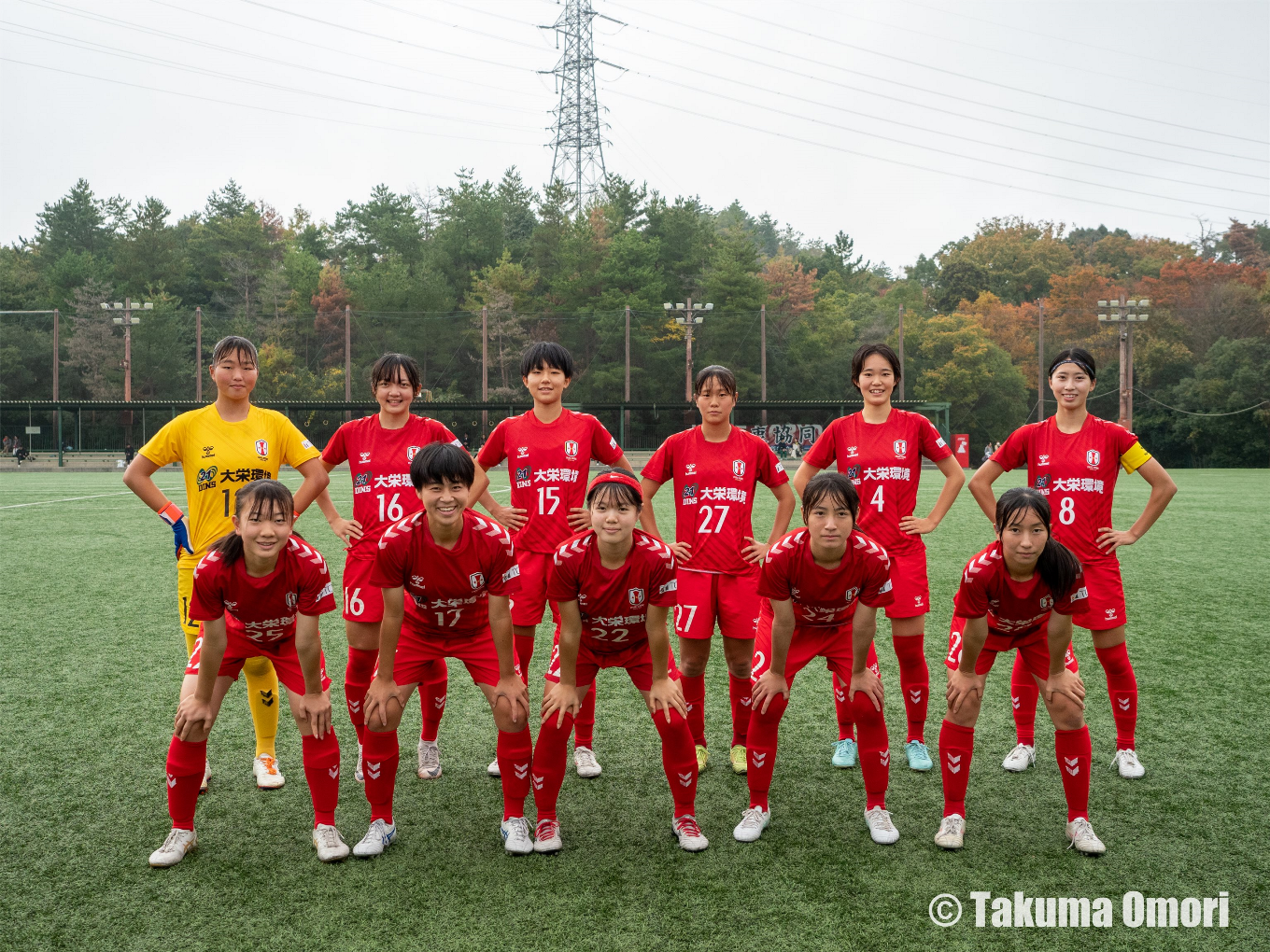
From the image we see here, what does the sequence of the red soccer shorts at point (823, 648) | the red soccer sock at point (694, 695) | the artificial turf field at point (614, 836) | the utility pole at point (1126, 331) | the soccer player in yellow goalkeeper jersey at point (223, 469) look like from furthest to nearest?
the utility pole at point (1126, 331) < the red soccer sock at point (694, 695) < the soccer player in yellow goalkeeper jersey at point (223, 469) < the red soccer shorts at point (823, 648) < the artificial turf field at point (614, 836)

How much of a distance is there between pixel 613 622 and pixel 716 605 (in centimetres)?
81

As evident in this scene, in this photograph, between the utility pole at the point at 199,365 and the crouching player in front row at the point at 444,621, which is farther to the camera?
the utility pole at the point at 199,365

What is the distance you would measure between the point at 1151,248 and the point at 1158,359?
19.0 meters

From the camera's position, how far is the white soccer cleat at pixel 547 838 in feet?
12.1

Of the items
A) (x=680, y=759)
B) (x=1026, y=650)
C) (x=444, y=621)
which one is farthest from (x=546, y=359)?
(x=1026, y=650)

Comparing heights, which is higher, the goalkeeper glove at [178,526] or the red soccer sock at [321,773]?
the goalkeeper glove at [178,526]

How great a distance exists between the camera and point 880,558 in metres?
3.83

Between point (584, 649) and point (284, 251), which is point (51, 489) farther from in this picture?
point (284, 251)

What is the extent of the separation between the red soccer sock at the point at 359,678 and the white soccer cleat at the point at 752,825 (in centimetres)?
193

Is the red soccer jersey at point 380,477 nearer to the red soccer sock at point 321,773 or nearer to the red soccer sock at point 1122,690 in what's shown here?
the red soccer sock at point 321,773

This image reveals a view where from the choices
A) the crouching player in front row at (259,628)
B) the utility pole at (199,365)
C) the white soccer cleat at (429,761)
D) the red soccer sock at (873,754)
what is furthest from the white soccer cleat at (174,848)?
the utility pole at (199,365)

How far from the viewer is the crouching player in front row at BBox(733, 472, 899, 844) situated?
12.3ft

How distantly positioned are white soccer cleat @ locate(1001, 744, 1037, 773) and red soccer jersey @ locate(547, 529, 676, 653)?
2.15 metres

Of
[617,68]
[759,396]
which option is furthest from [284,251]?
[759,396]
